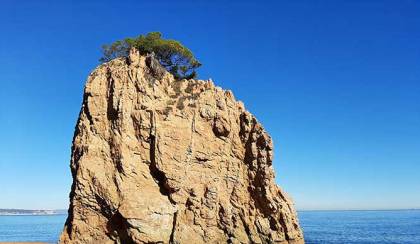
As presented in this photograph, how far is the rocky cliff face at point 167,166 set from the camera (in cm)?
3225

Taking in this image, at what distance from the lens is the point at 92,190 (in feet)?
106

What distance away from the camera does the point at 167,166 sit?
3422cm

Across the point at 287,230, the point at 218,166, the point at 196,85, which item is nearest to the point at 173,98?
the point at 196,85

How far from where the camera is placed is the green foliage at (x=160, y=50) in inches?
1697

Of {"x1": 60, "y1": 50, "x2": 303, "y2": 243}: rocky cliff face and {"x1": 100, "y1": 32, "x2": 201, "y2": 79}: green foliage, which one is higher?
{"x1": 100, "y1": 32, "x2": 201, "y2": 79}: green foliage

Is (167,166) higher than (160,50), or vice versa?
(160,50)

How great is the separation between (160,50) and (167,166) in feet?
48.1

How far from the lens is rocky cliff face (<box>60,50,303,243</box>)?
106ft

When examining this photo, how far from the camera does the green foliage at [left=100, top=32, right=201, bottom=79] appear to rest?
43.1 meters

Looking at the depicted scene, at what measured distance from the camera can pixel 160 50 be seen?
44.0 m

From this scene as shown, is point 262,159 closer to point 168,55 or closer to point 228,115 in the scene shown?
point 228,115

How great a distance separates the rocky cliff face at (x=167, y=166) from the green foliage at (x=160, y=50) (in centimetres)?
498

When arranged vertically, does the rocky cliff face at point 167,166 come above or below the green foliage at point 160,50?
below

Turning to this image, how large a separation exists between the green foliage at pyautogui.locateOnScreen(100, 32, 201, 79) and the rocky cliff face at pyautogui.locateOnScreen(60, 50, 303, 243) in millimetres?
4975
